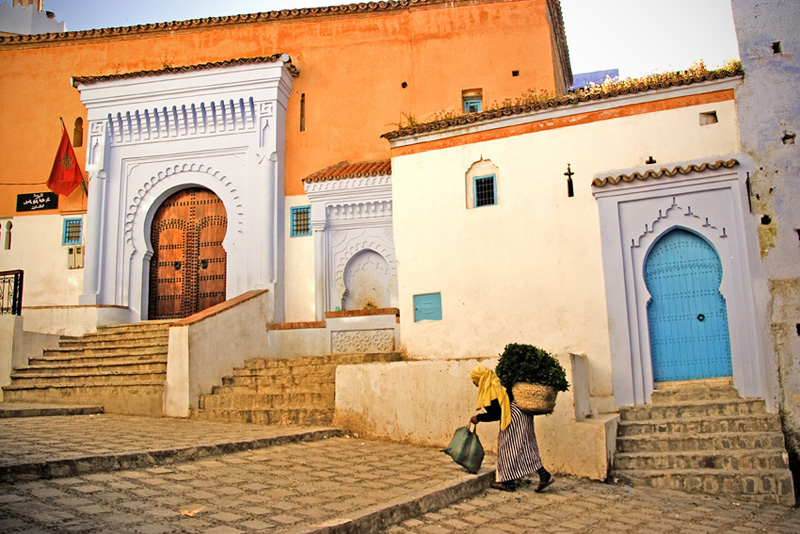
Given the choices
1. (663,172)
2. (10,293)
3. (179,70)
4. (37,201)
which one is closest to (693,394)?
(663,172)

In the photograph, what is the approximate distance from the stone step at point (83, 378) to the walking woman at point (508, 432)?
5585mm

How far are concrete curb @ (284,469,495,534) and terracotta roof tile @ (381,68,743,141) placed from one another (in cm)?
510

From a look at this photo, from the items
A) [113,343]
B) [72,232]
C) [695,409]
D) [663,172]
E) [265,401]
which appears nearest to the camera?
[695,409]

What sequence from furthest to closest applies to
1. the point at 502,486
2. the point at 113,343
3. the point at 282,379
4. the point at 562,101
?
the point at 113,343 < the point at 282,379 < the point at 562,101 < the point at 502,486

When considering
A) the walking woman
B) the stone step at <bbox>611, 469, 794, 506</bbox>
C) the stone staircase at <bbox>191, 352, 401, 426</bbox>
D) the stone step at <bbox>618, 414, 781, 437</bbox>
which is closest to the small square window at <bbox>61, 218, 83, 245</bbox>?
the stone staircase at <bbox>191, 352, 401, 426</bbox>

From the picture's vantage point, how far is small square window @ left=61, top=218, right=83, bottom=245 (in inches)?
598

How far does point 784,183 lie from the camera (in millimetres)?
8438

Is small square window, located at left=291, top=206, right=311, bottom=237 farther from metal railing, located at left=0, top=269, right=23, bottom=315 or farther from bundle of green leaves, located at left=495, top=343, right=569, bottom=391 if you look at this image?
bundle of green leaves, located at left=495, top=343, right=569, bottom=391

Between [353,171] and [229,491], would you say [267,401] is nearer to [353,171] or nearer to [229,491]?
[229,491]

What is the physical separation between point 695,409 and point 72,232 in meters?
12.7


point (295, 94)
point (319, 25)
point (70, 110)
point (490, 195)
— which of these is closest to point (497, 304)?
point (490, 195)

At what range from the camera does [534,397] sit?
21.1 feet

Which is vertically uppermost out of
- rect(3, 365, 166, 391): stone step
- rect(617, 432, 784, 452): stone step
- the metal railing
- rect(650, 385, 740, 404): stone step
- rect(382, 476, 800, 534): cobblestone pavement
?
the metal railing

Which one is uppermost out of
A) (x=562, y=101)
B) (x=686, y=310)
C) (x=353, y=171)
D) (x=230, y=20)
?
(x=230, y=20)
